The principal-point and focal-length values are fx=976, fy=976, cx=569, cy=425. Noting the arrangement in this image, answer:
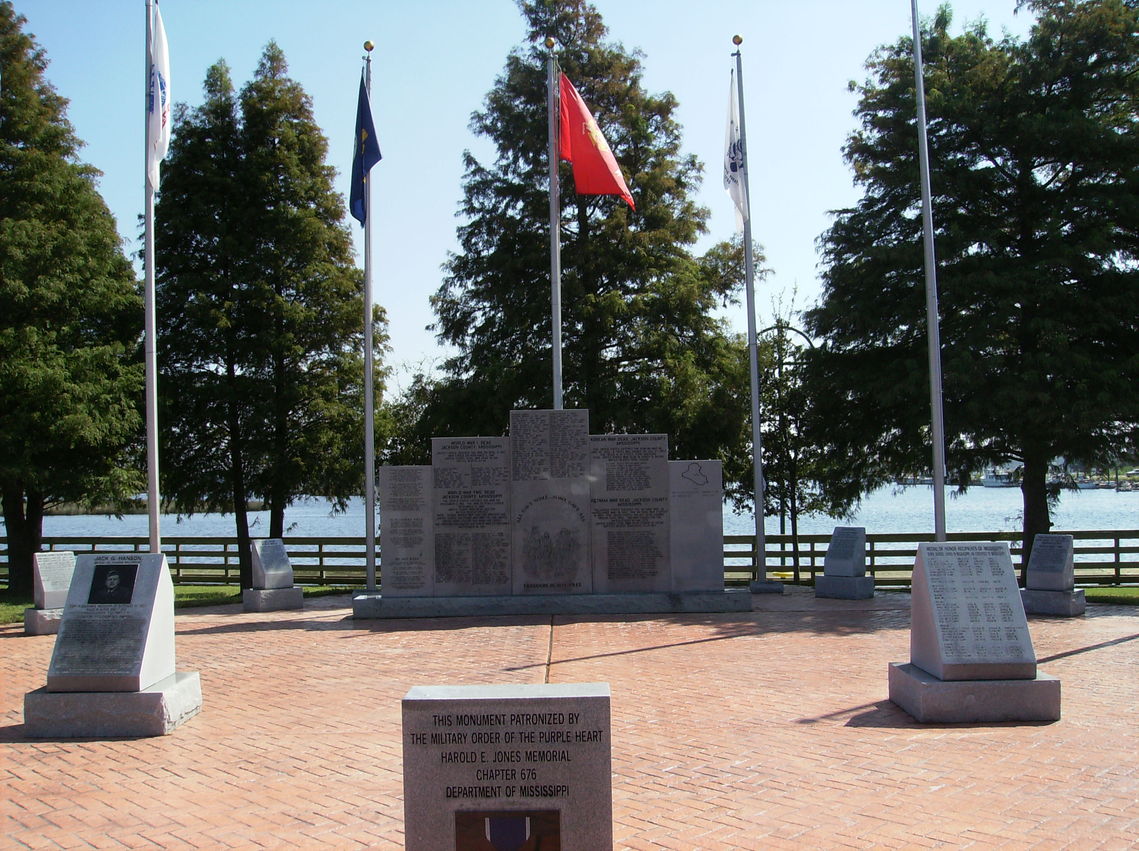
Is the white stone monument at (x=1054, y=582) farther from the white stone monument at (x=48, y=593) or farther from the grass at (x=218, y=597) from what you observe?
the white stone monument at (x=48, y=593)

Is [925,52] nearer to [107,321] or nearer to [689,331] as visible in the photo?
[689,331]

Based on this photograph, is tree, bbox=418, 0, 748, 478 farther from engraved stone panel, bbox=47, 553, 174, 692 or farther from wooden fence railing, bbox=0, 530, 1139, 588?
engraved stone panel, bbox=47, 553, 174, 692

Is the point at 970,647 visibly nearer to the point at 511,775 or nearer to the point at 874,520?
the point at 511,775

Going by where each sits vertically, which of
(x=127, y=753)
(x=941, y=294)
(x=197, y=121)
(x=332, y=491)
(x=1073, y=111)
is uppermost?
(x=197, y=121)

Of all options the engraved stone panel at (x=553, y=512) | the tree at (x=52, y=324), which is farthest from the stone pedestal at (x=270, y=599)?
the tree at (x=52, y=324)

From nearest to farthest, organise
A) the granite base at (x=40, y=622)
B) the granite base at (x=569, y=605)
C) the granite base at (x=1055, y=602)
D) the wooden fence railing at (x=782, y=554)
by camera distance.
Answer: the granite base at (x=1055, y=602) < the granite base at (x=40, y=622) < the granite base at (x=569, y=605) < the wooden fence railing at (x=782, y=554)

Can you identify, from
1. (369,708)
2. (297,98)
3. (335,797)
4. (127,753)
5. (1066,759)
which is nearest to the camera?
(335,797)

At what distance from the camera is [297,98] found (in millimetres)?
24203

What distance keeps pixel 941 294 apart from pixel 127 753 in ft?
52.9

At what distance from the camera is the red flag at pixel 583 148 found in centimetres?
1708

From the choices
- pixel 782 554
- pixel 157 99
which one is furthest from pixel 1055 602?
pixel 157 99

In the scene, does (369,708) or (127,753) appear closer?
(127,753)

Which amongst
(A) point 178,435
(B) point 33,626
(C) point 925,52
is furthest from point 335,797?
(C) point 925,52

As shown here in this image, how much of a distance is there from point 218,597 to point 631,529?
31.8 ft
